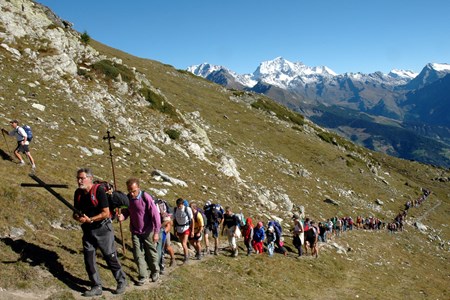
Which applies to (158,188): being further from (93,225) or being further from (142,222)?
(93,225)

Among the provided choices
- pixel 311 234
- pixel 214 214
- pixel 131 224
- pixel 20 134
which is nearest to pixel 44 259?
pixel 131 224

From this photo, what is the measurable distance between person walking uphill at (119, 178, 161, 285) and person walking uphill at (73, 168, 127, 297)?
1.22 m

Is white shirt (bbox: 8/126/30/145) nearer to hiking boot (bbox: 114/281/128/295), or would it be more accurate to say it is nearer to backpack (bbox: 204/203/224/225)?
backpack (bbox: 204/203/224/225)

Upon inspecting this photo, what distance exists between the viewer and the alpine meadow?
1196 cm

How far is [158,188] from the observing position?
2397 centimetres

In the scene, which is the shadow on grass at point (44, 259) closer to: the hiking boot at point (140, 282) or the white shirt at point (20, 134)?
the hiking boot at point (140, 282)

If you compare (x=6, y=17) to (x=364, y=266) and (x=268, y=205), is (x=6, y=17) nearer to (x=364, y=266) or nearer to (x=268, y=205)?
(x=268, y=205)

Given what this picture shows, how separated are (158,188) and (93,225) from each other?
1459 centimetres

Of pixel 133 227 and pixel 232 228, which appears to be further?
pixel 232 228

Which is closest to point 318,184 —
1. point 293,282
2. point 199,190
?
point 199,190

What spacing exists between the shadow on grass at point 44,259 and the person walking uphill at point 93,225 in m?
0.70

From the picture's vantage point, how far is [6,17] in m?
34.3

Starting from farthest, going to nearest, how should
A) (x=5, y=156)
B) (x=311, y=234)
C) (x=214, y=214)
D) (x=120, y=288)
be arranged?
1. (x=311, y=234)
2. (x=214, y=214)
3. (x=5, y=156)
4. (x=120, y=288)

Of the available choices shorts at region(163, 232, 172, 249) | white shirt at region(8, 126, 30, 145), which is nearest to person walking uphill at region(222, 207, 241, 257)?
shorts at region(163, 232, 172, 249)
